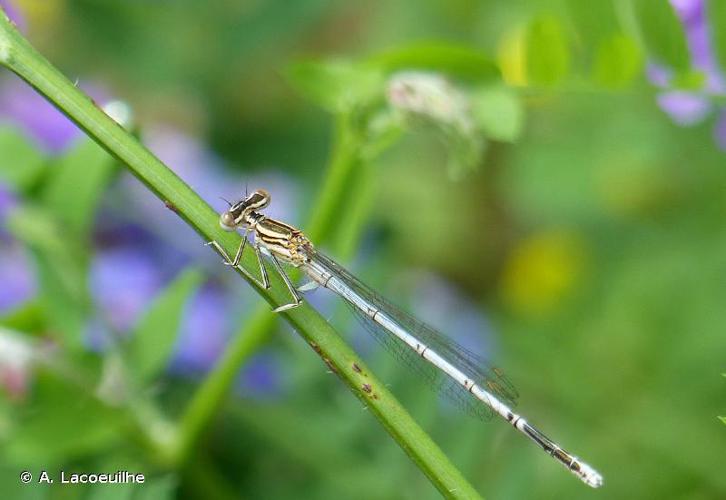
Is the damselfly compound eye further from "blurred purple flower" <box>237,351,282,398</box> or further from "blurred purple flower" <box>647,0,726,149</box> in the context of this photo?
"blurred purple flower" <box>237,351,282,398</box>

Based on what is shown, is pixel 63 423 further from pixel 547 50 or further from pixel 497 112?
pixel 547 50

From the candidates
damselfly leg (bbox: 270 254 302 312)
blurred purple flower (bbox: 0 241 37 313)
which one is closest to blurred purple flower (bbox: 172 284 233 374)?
blurred purple flower (bbox: 0 241 37 313)

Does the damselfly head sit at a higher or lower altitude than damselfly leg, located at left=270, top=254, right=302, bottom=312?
higher

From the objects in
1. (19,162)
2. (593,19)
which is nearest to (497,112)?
(593,19)

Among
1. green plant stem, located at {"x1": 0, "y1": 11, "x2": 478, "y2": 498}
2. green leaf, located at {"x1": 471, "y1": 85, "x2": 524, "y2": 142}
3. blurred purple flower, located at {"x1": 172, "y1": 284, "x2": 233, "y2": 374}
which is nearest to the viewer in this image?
green plant stem, located at {"x1": 0, "y1": 11, "x2": 478, "y2": 498}

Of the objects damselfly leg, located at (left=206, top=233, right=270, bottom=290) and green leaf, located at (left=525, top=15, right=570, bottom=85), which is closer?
damselfly leg, located at (left=206, top=233, right=270, bottom=290)

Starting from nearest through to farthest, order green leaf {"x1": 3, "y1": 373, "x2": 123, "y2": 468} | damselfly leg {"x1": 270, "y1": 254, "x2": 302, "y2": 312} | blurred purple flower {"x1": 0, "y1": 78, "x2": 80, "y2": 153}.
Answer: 1. damselfly leg {"x1": 270, "y1": 254, "x2": 302, "y2": 312}
2. green leaf {"x1": 3, "y1": 373, "x2": 123, "y2": 468}
3. blurred purple flower {"x1": 0, "y1": 78, "x2": 80, "y2": 153}

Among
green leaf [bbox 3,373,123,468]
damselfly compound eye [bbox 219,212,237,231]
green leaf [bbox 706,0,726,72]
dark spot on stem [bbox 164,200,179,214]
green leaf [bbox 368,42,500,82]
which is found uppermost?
green leaf [bbox 706,0,726,72]

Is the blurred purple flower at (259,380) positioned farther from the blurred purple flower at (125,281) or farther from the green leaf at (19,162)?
the green leaf at (19,162)
